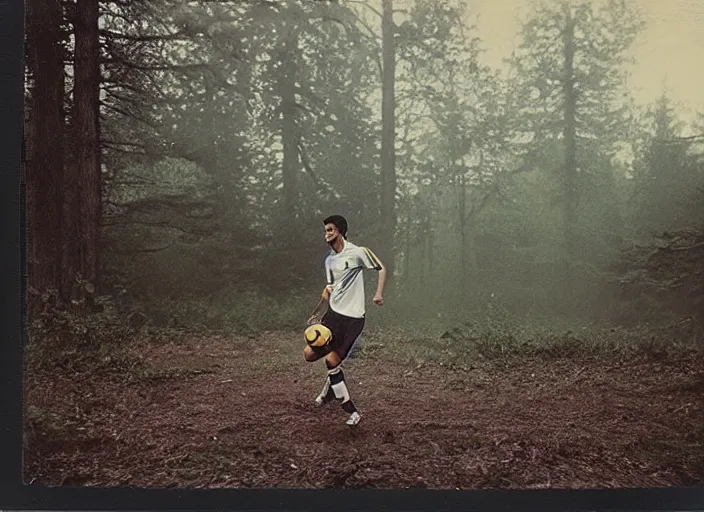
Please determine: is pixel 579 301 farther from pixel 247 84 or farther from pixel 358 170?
pixel 247 84

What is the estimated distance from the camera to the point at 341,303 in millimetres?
4359

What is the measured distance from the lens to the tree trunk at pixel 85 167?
4469mm

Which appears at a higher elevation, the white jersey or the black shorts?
the white jersey

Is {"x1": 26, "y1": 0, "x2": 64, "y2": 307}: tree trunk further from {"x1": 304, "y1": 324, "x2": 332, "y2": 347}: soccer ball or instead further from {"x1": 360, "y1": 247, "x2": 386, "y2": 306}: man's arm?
{"x1": 360, "y1": 247, "x2": 386, "y2": 306}: man's arm

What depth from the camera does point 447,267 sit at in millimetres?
4477

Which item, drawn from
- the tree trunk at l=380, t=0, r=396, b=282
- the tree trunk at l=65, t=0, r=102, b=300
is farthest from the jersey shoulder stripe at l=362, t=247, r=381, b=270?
the tree trunk at l=65, t=0, r=102, b=300

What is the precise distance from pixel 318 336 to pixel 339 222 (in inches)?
33.2

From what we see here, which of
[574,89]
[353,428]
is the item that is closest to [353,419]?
[353,428]

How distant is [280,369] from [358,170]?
1.59 meters

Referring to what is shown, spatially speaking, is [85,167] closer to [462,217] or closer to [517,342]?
[462,217]

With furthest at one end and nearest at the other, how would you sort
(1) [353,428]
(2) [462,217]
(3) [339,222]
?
(2) [462,217], (3) [339,222], (1) [353,428]

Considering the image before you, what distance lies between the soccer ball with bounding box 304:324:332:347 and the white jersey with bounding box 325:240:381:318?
0.17 m

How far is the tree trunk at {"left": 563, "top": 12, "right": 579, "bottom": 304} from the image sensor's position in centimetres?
446

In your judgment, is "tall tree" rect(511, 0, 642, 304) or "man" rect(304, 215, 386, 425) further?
"tall tree" rect(511, 0, 642, 304)
